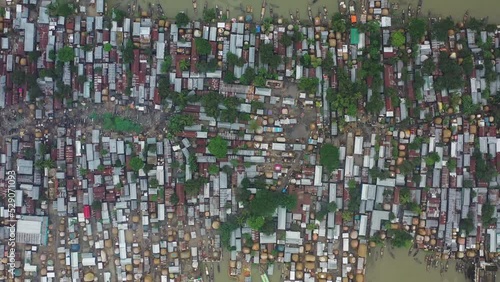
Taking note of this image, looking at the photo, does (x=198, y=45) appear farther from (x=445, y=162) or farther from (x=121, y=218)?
(x=445, y=162)

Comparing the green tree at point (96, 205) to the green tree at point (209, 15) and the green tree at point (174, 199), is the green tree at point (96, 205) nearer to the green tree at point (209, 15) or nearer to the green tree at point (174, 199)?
the green tree at point (174, 199)

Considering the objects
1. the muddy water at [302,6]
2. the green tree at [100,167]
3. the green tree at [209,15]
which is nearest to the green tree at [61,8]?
the muddy water at [302,6]

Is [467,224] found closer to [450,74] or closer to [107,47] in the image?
[450,74]

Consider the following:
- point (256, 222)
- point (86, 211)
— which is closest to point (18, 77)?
point (86, 211)

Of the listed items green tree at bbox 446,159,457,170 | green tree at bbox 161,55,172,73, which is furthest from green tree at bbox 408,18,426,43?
green tree at bbox 161,55,172,73

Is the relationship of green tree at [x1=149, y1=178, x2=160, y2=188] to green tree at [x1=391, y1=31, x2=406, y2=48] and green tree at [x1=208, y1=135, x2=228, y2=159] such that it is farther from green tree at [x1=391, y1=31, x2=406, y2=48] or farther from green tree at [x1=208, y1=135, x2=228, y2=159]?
green tree at [x1=391, y1=31, x2=406, y2=48]
